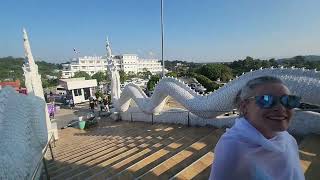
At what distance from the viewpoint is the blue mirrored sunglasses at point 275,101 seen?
1.27 metres

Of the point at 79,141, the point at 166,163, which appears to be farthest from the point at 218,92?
the point at 79,141

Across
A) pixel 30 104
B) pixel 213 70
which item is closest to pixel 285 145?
pixel 30 104

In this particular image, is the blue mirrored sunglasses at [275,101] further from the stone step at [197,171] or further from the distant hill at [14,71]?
the distant hill at [14,71]

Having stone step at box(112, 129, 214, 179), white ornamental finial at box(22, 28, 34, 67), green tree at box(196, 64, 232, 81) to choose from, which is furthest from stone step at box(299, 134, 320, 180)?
green tree at box(196, 64, 232, 81)

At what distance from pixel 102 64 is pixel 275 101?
94.4 meters

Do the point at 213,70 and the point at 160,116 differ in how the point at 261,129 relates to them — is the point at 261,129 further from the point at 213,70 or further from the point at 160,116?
the point at 213,70

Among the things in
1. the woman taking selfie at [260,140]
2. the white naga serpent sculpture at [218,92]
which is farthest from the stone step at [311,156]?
the woman taking selfie at [260,140]

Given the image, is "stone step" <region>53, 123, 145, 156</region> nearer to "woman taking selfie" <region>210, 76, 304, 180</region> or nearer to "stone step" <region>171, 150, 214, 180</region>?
"stone step" <region>171, 150, 214, 180</region>

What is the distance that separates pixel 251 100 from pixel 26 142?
362cm

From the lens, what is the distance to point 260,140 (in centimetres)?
123

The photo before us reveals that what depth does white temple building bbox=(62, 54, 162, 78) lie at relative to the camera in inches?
3354

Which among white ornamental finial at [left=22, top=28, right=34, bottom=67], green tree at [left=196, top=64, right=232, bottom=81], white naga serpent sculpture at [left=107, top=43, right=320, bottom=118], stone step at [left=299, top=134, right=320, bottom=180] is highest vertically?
white ornamental finial at [left=22, top=28, right=34, bottom=67]

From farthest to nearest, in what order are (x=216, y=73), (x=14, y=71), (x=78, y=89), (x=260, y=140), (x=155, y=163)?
(x=14, y=71)
(x=216, y=73)
(x=78, y=89)
(x=155, y=163)
(x=260, y=140)

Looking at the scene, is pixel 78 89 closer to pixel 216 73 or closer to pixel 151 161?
pixel 151 161
